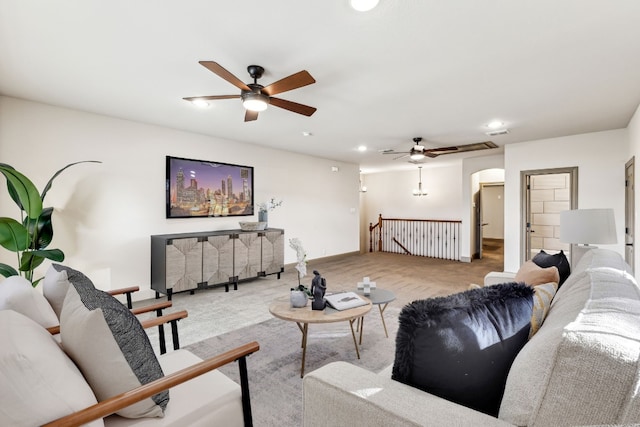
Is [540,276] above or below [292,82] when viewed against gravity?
below

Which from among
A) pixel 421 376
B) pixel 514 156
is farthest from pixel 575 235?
pixel 514 156

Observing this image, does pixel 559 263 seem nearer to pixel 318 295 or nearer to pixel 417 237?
pixel 318 295

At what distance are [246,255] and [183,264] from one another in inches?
40.0

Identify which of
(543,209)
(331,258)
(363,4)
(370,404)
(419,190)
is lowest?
(331,258)

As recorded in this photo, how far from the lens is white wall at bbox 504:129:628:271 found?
4828 millimetres

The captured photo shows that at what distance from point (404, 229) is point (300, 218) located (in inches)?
158

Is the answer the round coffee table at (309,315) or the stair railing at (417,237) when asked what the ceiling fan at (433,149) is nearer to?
the stair railing at (417,237)

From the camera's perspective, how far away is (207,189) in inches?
202

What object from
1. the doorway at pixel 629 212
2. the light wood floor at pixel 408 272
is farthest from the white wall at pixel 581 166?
the light wood floor at pixel 408 272

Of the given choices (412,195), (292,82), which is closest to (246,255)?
(292,82)

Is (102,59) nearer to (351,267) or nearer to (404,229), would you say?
(351,267)

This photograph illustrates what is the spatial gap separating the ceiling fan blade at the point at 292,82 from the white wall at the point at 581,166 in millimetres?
4997

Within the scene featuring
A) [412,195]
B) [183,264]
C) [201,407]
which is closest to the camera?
[201,407]

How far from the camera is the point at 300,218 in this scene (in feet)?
22.3
